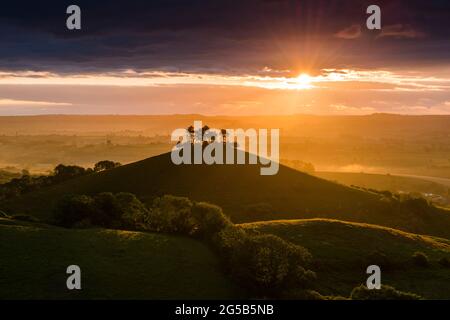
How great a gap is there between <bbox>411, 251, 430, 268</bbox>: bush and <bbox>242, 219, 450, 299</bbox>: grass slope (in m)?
0.85

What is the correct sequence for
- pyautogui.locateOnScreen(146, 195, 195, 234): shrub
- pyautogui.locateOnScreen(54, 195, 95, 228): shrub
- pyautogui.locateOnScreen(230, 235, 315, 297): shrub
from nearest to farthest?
pyautogui.locateOnScreen(230, 235, 315, 297): shrub, pyautogui.locateOnScreen(146, 195, 195, 234): shrub, pyautogui.locateOnScreen(54, 195, 95, 228): shrub

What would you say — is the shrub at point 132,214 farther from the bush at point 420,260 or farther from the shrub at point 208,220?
the bush at point 420,260

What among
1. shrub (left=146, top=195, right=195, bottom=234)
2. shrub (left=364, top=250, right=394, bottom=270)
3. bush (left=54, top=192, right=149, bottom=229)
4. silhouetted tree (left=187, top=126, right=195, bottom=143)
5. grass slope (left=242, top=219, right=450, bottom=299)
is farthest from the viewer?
silhouetted tree (left=187, top=126, right=195, bottom=143)

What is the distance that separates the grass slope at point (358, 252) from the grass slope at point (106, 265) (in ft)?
56.6

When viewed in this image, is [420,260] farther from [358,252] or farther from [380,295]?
[380,295]

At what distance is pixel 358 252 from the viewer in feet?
274

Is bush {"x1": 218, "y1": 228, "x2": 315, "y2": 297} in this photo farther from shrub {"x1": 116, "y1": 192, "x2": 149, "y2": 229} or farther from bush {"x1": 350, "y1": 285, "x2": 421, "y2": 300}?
shrub {"x1": 116, "y1": 192, "x2": 149, "y2": 229}

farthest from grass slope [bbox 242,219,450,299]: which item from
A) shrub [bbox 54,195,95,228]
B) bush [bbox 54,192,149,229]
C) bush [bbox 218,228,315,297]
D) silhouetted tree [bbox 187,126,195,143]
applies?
silhouetted tree [bbox 187,126,195,143]

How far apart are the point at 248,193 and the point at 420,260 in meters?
73.2

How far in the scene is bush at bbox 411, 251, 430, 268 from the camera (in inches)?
3214

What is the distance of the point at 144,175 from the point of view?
546 ft

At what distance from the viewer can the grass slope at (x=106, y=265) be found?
55188mm

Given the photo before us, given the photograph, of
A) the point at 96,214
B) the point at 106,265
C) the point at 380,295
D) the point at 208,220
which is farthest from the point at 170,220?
the point at 380,295
